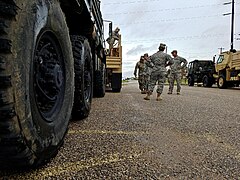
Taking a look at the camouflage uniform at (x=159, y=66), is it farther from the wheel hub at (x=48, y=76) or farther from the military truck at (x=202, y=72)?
the military truck at (x=202, y=72)

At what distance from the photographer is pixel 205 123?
14.9 feet

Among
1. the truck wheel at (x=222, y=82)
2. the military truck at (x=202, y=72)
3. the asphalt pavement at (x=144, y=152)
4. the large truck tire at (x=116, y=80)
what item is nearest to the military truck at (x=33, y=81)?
the asphalt pavement at (x=144, y=152)

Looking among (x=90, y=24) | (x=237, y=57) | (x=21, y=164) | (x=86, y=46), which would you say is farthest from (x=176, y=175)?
(x=237, y=57)

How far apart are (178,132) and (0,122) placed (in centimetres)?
258

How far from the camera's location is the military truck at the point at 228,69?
20491mm

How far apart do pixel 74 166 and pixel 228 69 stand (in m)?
20.9

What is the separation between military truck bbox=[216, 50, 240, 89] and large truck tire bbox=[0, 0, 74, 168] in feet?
63.9

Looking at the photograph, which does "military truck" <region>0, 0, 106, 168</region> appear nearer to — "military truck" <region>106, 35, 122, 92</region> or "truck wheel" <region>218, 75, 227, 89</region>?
"military truck" <region>106, 35, 122, 92</region>

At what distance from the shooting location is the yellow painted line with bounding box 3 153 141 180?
80.9 inches

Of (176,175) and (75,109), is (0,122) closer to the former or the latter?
(176,175)

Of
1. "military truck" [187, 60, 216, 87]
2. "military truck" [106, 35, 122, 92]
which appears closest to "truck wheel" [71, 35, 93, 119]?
"military truck" [106, 35, 122, 92]

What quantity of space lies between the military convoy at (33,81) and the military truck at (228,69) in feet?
63.4

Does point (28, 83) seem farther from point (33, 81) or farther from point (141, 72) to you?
point (141, 72)

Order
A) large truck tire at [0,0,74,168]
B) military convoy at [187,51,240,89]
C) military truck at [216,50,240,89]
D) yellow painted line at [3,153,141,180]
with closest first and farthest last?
large truck tire at [0,0,74,168]
yellow painted line at [3,153,141,180]
military truck at [216,50,240,89]
military convoy at [187,51,240,89]
